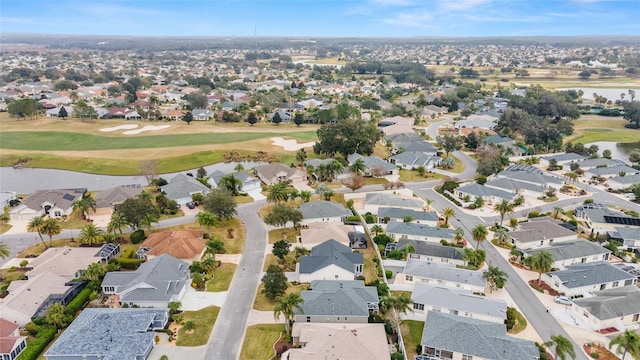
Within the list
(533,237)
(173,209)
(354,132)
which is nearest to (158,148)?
(173,209)

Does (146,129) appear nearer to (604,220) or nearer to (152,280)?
(152,280)

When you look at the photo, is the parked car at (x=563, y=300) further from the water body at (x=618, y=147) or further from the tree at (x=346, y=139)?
the water body at (x=618, y=147)

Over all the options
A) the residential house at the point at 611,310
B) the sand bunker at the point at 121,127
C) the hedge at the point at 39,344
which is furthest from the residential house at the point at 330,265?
the sand bunker at the point at 121,127

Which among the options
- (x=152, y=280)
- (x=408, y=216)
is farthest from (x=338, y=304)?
(x=408, y=216)

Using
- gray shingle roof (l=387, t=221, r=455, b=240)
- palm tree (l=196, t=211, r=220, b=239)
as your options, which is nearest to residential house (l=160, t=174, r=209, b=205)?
palm tree (l=196, t=211, r=220, b=239)

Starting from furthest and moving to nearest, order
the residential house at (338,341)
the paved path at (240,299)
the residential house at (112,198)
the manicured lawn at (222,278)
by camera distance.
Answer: the residential house at (112,198) → the manicured lawn at (222,278) → the paved path at (240,299) → the residential house at (338,341)

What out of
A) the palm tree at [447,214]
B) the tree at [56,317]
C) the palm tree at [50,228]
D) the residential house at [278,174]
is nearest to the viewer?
the tree at [56,317]
